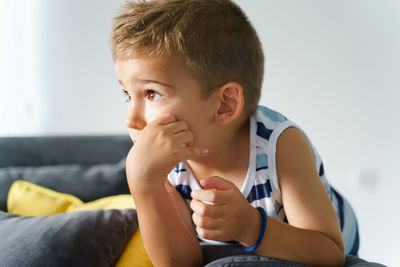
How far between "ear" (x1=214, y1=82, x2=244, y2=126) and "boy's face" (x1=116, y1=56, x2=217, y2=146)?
0.03 meters

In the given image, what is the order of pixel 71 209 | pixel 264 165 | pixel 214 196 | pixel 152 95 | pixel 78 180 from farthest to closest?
1. pixel 78 180
2. pixel 71 209
3. pixel 264 165
4. pixel 152 95
5. pixel 214 196

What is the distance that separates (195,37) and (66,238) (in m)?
0.59

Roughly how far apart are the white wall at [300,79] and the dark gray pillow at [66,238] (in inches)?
42.7

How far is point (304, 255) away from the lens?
2.85ft

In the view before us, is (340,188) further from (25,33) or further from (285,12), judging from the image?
(25,33)

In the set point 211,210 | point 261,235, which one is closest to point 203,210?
point 211,210

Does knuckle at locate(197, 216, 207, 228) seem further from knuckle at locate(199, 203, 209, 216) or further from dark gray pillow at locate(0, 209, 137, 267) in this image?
dark gray pillow at locate(0, 209, 137, 267)

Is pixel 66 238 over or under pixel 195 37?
under

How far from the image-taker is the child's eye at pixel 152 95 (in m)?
0.89

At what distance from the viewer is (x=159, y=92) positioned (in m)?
0.88

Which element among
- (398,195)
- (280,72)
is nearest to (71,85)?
(280,72)

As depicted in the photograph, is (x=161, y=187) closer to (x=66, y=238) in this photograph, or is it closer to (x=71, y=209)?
(x=66, y=238)

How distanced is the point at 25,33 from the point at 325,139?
1.65 meters

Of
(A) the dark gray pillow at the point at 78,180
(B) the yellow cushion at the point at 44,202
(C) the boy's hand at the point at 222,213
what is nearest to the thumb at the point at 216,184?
(C) the boy's hand at the point at 222,213
